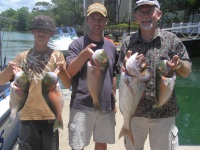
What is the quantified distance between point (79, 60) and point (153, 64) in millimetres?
824

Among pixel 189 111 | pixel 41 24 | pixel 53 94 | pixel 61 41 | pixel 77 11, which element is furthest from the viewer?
pixel 77 11

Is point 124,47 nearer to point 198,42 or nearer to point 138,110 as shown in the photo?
point 138,110

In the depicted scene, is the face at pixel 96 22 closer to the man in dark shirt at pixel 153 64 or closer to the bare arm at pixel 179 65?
the man in dark shirt at pixel 153 64

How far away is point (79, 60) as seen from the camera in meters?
3.17

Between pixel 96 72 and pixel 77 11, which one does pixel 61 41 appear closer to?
pixel 96 72

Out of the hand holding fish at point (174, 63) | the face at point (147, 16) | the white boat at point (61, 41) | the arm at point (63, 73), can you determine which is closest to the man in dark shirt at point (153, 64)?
the face at point (147, 16)

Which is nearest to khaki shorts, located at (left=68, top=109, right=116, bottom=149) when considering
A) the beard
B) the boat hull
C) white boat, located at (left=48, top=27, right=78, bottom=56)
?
the beard

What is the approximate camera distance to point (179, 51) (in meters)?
3.14

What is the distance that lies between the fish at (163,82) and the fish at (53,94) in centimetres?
103

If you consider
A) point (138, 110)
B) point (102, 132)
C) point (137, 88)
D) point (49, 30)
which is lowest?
point (102, 132)

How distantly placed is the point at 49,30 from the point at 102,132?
4.55 feet

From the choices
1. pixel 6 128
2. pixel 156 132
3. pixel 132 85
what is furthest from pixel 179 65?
pixel 6 128

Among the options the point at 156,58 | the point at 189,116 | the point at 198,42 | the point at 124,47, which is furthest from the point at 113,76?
the point at 198,42

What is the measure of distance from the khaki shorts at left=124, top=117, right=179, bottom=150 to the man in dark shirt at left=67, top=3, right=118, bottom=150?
0.34 m
